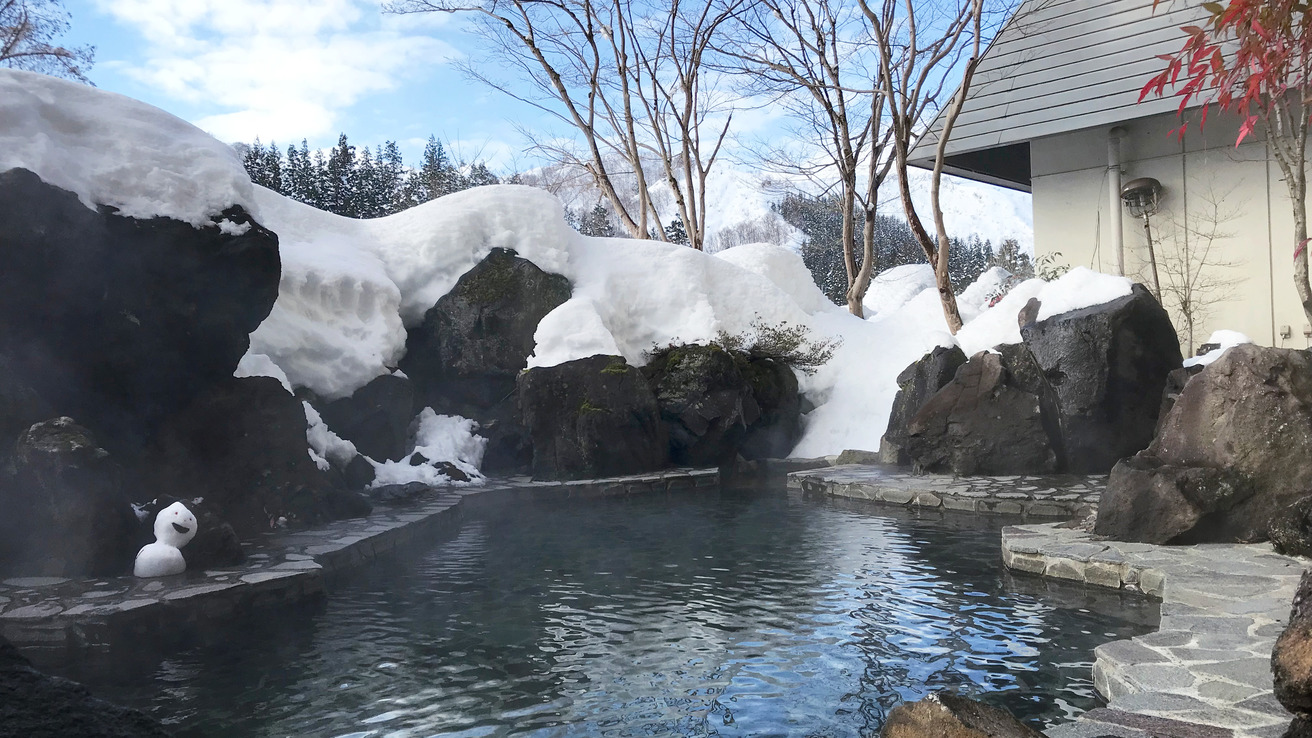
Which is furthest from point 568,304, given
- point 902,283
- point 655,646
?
point 902,283

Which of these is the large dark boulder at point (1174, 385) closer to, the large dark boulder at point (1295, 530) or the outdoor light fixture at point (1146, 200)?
the large dark boulder at point (1295, 530)

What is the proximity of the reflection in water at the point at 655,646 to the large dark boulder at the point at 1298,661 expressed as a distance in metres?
1.81

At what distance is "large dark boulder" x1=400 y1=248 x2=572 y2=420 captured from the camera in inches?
610

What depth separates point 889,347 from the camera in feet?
58.5

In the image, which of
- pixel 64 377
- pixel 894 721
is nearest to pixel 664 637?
pixel 894 721

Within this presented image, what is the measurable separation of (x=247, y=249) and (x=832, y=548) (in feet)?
21.4

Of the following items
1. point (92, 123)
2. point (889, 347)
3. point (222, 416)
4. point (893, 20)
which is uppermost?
point (893, 20)

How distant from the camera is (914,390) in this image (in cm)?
1334

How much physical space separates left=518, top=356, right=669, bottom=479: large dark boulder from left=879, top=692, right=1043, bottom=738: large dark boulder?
397 inches

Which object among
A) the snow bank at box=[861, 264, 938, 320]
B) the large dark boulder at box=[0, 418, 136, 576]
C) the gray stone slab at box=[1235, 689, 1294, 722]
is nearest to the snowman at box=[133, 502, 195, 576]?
the large dark boulder at box=[0, 418, 136, 576]

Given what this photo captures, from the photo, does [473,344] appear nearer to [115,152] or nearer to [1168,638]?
[115,152]

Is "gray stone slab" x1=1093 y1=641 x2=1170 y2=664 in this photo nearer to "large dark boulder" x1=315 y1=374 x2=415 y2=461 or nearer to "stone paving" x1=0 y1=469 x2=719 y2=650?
"stone paving" x1=0 y1=469 x2=719 y2=650

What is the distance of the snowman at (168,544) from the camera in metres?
6.86

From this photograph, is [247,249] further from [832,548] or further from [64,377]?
[832,548]
